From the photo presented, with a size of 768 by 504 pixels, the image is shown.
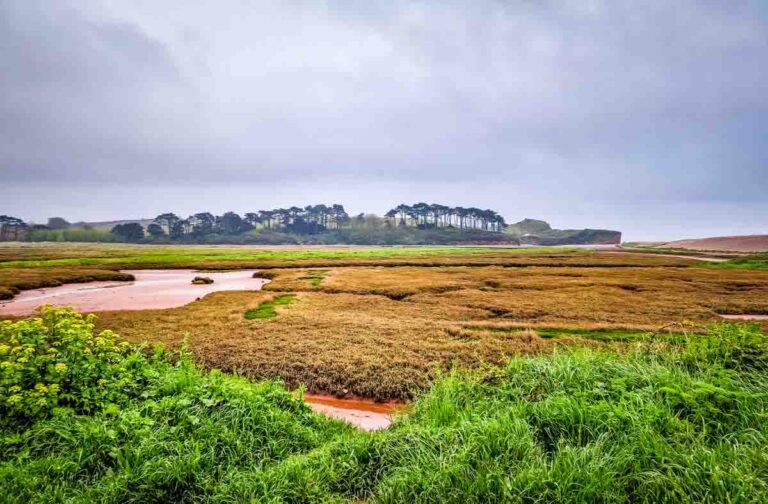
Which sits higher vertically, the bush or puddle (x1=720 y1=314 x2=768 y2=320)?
the bush

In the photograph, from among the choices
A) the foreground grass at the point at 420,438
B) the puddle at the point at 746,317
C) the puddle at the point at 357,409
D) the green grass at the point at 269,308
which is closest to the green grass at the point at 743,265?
the puddle at the point at 746,317

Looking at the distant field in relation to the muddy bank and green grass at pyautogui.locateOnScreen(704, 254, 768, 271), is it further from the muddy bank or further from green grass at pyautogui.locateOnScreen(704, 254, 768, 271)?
green grass at pyautogui.locateOnScreen(704, 254, 768, 271)

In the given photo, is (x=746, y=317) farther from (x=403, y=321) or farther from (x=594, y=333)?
(x=403, y=321)

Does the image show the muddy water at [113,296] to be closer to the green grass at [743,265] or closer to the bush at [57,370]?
the bush at [57,370]

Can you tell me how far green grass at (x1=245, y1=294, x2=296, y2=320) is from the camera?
2534cm

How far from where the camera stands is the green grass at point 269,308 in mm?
25344

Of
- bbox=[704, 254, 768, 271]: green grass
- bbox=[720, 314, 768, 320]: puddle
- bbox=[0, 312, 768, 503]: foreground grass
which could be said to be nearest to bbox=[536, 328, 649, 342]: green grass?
bbox=[720, 314, 768, 320]: puddle

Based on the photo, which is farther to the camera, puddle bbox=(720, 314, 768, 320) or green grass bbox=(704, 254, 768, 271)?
green grass bbox=(704, 254, 768, 271)

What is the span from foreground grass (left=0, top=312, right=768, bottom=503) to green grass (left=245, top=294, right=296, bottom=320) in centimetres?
1590

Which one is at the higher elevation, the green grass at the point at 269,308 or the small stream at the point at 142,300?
the green grass at the point at 269,308

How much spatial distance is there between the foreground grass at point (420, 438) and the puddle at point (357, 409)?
181 cm

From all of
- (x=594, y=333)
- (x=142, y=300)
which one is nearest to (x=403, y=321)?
(x=594, y=333)

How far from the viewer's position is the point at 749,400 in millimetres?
7324

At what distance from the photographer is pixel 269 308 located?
91.8 feet
